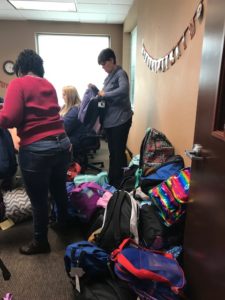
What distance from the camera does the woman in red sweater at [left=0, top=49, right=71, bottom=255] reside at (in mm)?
1479

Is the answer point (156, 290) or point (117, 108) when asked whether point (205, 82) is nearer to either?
point (156, 290)

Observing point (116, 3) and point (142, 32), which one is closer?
point (142, 32)

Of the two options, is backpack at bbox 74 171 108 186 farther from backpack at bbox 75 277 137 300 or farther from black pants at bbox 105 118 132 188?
backpack at bbox 75 277 137 300

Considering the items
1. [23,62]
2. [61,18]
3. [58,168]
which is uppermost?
[61,18]

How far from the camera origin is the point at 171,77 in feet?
7.10

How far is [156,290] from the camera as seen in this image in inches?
47.0

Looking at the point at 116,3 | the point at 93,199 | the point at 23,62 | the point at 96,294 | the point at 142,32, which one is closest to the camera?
the point at 96,294

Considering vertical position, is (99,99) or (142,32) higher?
(142,32)

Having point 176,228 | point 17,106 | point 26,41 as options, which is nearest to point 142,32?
point 17,106

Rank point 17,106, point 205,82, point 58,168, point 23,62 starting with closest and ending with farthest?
point 205,82
point 17,106
point 23,62
point 58,168

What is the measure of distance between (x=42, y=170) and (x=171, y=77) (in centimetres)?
129

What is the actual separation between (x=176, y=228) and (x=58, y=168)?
0.84m

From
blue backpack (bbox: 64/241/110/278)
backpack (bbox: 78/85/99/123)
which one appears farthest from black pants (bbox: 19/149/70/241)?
backpack (bbox: 78/85/99/123)

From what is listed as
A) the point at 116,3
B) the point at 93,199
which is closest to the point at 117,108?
the point at 93,199
